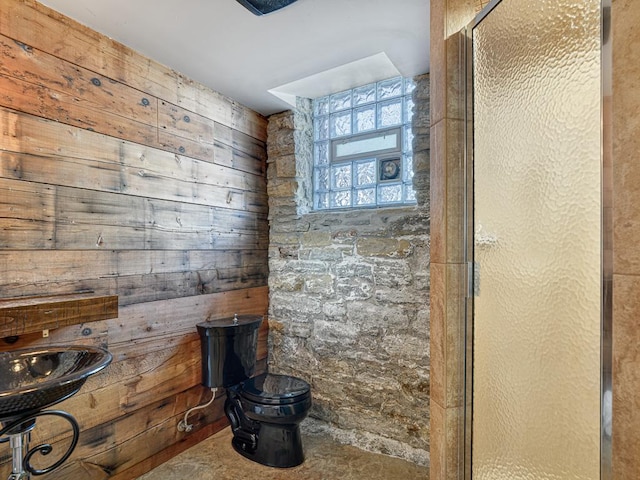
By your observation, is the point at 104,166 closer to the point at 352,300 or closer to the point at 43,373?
the point at 43,373

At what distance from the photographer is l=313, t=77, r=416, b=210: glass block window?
2.42 m

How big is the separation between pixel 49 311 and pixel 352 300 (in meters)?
1.64

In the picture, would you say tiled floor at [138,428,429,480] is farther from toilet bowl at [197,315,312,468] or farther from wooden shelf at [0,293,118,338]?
wooden shelf at [0,293,118,338]

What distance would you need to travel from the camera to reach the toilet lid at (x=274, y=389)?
2020mm

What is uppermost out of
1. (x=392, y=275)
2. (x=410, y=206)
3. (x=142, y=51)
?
(x=142, y=51)

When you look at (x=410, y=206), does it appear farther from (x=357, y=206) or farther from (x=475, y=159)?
(x=475, y=159)

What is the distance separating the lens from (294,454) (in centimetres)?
207

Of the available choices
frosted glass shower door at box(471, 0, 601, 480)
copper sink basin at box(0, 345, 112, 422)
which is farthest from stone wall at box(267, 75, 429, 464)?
copper sink basin at box(0, 345, 112, 422)

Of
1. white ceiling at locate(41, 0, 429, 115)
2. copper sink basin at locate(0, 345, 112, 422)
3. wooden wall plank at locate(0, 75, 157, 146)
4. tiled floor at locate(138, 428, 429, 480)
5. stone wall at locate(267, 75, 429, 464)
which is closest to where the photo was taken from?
copper sink basin at locate(0, 345, 112, 422)

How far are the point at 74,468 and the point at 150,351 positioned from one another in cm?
59

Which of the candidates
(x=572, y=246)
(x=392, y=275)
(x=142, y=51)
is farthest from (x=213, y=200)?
(x=572, y=246)

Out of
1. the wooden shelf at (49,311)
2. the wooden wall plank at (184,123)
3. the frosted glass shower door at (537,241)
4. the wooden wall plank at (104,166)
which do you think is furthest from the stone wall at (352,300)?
the wooden shelf at (49,311)

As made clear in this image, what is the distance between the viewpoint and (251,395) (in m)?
2.07

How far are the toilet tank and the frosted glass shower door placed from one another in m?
1.47
